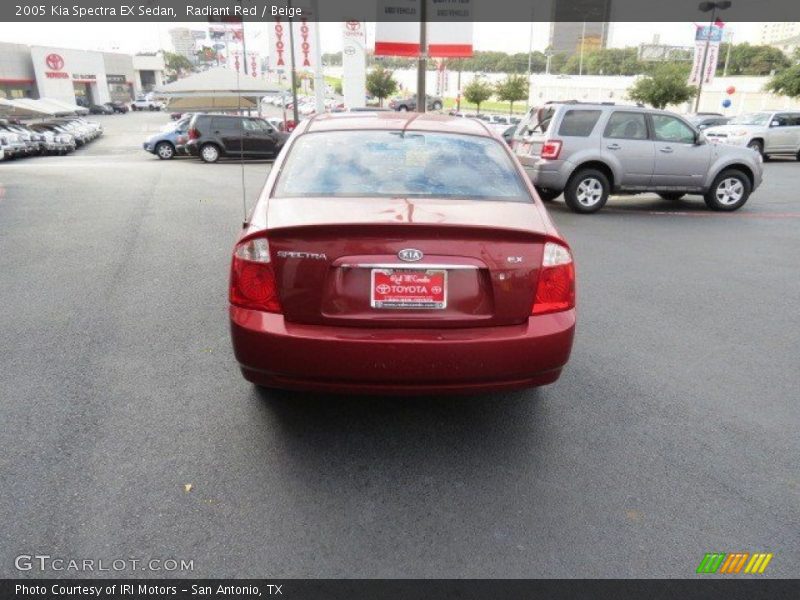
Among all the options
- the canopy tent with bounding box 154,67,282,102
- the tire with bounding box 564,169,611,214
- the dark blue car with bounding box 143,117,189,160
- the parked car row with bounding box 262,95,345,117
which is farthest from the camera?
the parked car row with bounding box 262,95,345,117

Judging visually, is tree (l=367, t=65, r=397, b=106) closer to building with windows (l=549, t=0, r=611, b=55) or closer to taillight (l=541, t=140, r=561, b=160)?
building with windows (l=549, t=0, r=611, b=55)

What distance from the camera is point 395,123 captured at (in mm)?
4027

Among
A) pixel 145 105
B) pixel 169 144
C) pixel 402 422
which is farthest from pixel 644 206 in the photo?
pixel 145 105

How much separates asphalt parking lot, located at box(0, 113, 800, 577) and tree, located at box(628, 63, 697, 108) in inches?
1480

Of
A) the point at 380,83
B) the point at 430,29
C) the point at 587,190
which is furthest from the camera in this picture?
the point at 380,83

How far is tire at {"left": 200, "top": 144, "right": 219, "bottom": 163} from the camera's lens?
69.3ft

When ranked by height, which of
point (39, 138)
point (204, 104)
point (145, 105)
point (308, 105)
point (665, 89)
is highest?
point (665, 89)

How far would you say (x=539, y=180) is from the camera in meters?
10.4

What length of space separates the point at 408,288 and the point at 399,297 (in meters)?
0.06

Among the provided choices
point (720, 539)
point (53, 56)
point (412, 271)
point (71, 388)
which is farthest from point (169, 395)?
point (53, 56)

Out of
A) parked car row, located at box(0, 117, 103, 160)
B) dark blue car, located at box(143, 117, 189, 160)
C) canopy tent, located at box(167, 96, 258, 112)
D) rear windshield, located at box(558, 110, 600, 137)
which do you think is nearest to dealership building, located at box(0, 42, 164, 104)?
canopy tent, located at box(167, 96, 258, 112)

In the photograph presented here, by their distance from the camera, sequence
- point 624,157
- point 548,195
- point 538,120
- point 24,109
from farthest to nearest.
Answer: point 24,109, point 548,195, point 538,120, point 624,157
